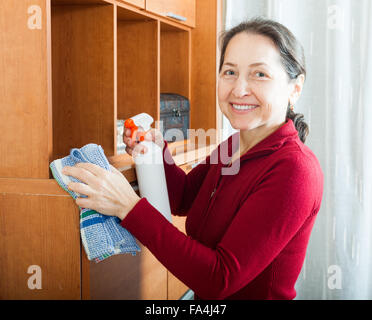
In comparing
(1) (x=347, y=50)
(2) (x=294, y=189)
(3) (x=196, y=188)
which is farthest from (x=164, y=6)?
(2) (x=294, y=189)

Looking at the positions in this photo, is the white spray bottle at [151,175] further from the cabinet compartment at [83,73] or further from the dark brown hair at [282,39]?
the dark brown hair at [282,39]

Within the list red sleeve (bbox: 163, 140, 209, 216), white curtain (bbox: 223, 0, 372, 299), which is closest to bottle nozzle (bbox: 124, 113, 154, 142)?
red sleeve (bbox: 163, 140, 209, 216)

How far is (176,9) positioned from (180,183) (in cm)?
86

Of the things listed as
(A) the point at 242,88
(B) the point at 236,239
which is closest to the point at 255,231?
(B) the point at 236,239

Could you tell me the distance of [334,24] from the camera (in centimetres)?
214

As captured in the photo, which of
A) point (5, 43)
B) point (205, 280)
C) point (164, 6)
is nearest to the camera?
point (205, 280)

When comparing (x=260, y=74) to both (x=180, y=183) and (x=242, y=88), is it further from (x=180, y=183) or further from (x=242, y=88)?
(x=180, y=183)

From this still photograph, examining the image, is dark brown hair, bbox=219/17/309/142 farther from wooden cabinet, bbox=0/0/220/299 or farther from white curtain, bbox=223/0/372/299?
white curtain, bbox=223/0/372/299

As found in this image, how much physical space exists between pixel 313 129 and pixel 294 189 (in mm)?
1311

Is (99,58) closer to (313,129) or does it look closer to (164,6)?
(164,6)

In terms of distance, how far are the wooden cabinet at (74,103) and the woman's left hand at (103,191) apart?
86 millimetres

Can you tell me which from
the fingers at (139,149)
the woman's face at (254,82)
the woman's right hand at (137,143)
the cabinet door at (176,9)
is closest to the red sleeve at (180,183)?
the woman's right hand at (137,143)

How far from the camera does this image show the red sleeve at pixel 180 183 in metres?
1.43
